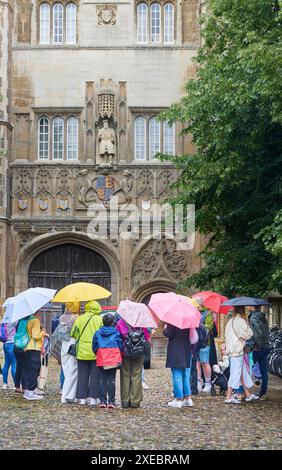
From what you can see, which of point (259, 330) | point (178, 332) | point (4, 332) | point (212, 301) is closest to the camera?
point (178, 332)

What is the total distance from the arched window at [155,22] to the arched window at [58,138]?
4.15 meters

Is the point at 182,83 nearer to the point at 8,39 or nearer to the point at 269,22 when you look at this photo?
the point at 8,39

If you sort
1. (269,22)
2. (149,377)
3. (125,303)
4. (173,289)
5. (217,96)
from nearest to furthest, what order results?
1. (125,303)
2. (269,22)
3. (217,96)
4. (149,377)
5. (173,289)

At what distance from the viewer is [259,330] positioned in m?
13.9

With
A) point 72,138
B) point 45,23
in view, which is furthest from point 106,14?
point 72,138

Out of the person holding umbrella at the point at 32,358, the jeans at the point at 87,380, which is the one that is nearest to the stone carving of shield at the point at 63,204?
the person holding umbrella at the point at 32,358

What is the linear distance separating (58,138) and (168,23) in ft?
17.5

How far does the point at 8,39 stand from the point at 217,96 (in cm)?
1341

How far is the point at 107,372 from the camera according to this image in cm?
1238

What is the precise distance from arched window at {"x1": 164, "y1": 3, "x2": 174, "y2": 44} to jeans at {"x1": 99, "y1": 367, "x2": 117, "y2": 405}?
16.9 metres

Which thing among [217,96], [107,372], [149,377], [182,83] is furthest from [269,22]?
[182,83]

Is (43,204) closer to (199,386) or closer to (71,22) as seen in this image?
(71,22)

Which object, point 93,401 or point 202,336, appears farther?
point 202,336

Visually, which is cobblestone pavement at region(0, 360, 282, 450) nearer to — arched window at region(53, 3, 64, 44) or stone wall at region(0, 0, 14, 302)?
stone wall at region(0, 0, 14, 302)
